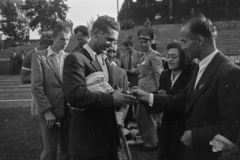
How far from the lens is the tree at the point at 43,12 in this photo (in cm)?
5588

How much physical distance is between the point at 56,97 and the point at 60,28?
3.29 feet

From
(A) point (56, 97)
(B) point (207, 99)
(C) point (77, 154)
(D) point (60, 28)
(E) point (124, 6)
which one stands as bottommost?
(C) point (77, 154)

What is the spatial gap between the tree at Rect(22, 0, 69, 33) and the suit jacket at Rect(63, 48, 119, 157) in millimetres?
55890

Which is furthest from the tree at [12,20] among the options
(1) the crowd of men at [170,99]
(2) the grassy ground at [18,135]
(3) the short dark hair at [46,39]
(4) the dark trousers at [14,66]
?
(1) the crowd of men at [170,99]

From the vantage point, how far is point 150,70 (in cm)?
479

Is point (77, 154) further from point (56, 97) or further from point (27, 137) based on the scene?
point (27, 137)

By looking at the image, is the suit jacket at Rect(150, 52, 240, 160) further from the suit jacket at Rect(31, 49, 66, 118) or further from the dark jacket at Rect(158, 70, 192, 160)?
the suit jacket at Rect(31, 49, 66, 118)

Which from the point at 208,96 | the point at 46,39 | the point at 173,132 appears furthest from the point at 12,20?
the point at 208,96

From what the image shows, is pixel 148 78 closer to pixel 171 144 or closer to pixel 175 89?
pixel 175 89

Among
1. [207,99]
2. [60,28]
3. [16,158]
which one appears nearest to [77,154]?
[207,99]

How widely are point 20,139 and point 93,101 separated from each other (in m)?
3.87

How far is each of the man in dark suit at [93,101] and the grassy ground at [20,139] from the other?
220cm

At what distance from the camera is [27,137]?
5434 mm

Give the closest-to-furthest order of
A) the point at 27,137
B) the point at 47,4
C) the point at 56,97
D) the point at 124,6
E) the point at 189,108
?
the point at 189,108 → the point at 56,97 → the point at 27,137 → the point at 124,6 → the point at 47,4
